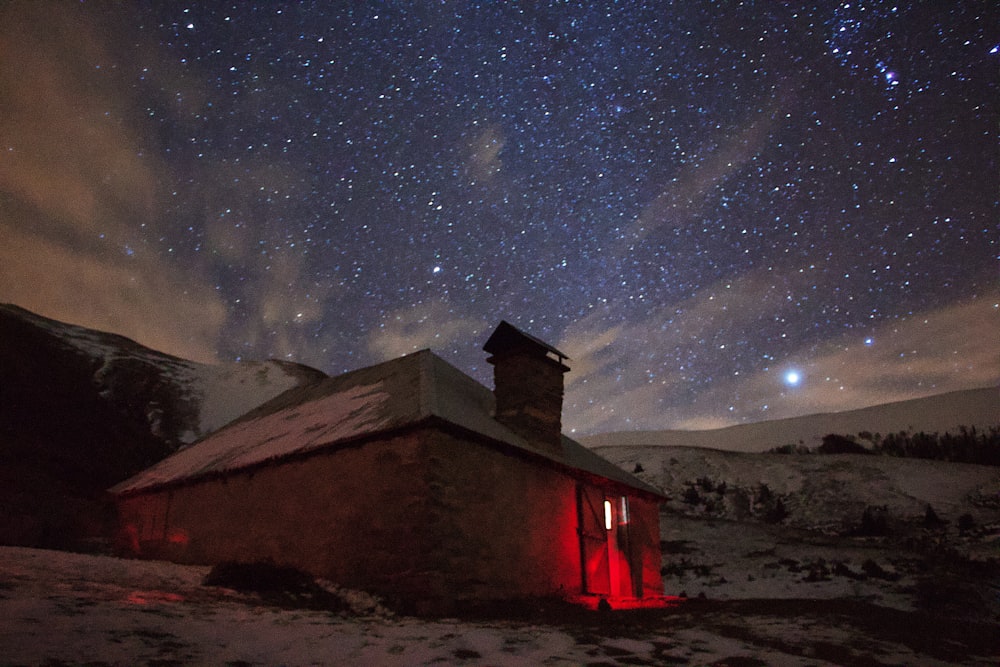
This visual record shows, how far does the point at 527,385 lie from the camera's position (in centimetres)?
1275

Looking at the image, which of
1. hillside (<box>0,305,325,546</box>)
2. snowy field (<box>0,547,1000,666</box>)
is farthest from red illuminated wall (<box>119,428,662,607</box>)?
hillside (<box>0,305,325,546</box>)

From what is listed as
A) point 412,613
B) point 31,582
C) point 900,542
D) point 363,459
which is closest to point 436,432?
point 363,459

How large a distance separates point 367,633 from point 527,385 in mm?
7071

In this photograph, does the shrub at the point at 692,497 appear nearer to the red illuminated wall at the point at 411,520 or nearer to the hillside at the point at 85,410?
the red illuminated wall at the point at 411,520

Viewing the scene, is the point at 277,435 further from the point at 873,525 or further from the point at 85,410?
the point at 85,410

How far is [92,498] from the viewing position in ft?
78.5

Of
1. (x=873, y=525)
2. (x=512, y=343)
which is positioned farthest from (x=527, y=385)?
(x=873, y=525)

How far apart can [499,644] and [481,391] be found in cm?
864

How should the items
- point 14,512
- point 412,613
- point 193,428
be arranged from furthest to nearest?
point 193,428, point 14,512, point 412,613

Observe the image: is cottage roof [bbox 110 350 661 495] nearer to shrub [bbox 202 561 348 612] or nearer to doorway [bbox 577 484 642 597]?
doorway [bbox 577 484 642 597]

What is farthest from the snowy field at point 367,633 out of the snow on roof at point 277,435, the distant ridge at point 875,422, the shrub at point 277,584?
the distant ridge at point 875,422

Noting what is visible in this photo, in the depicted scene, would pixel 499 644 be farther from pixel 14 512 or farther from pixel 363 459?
pixel 14 512

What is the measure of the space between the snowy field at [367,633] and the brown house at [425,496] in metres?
1.03

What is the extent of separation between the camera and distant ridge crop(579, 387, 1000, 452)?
40125mm
